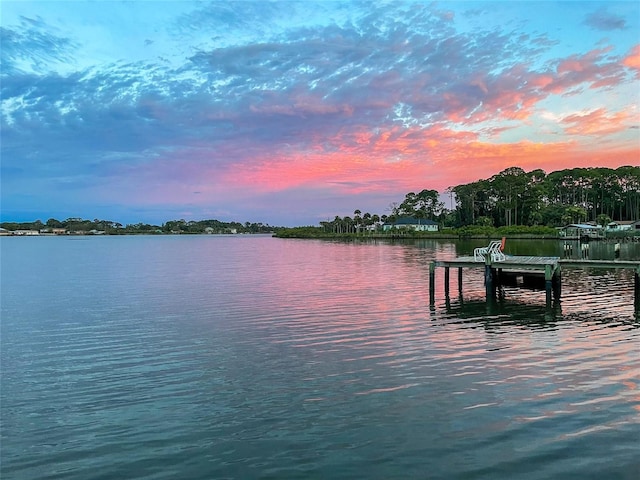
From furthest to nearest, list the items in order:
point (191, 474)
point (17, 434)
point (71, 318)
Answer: point (71, 318), point (17, 434), point (191, 474)

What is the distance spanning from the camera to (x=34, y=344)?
18391 mm

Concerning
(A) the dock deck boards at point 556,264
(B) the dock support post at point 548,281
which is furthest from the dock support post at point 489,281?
(B) the dock support post at point 548,281

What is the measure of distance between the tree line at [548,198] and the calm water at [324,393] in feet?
412

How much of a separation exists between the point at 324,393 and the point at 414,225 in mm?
159884

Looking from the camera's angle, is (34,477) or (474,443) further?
(474,443)

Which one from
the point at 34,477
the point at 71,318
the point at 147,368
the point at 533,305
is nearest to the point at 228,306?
the point at 71,318

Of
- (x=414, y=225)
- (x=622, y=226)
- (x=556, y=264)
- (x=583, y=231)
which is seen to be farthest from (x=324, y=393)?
(x=414, y=225)

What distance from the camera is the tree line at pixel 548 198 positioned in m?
142

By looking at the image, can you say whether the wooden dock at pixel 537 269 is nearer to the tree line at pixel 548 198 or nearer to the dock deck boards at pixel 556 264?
the dock deck boards at pixel 556 264

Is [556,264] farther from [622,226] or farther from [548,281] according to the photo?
[622,226]

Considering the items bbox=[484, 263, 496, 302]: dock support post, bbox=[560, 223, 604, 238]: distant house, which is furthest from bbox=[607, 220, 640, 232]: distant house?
bbox=[484, 263, 496, 302]: dock support post

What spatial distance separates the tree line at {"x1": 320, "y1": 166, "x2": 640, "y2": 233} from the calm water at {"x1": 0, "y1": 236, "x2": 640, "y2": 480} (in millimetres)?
125643

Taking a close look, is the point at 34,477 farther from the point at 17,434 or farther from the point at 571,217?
the point at 571,217

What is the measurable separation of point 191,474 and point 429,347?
10178 millimetres
